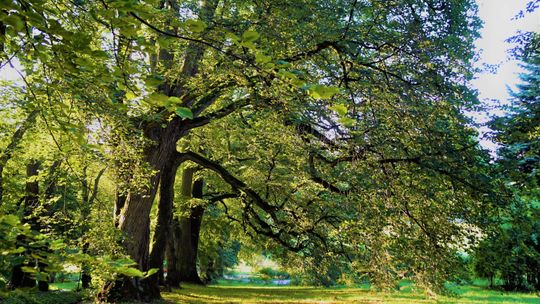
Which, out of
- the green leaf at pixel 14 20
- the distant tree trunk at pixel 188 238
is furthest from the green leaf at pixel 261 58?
the distant tree trunk at pixel 188 238

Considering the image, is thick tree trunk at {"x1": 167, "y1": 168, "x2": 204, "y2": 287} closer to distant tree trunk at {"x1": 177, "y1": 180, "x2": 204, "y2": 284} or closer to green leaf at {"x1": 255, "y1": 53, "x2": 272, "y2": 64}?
distant tree trunk at {"x1": 177, "y1": 180, "x2": 204, "y2": 284}

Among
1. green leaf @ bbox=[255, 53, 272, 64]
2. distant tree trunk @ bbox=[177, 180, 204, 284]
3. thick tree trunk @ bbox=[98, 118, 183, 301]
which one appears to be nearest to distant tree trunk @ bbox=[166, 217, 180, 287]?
distant tree trunk @ bbox=[177, 180, 204, 284]

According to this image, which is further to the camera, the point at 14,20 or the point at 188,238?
the point at 188,238

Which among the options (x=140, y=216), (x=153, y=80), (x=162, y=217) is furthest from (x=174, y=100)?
(x=162, y=217)

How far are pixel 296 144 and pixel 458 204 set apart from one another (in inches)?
134

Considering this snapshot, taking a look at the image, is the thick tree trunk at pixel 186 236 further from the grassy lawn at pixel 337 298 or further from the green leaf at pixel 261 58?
the green leaf at pixel 261 58

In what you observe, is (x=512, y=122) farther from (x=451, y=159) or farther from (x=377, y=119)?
(x=377, y=119)

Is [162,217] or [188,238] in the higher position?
[162,217]

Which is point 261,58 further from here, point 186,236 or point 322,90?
point 186,236

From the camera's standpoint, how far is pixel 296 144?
9.17 metres

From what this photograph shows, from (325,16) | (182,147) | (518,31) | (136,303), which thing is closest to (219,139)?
(182,147)

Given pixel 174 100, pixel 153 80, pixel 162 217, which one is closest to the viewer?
pixel 174 100

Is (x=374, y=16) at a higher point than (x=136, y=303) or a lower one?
higher

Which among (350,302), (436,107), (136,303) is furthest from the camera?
(350,302)
